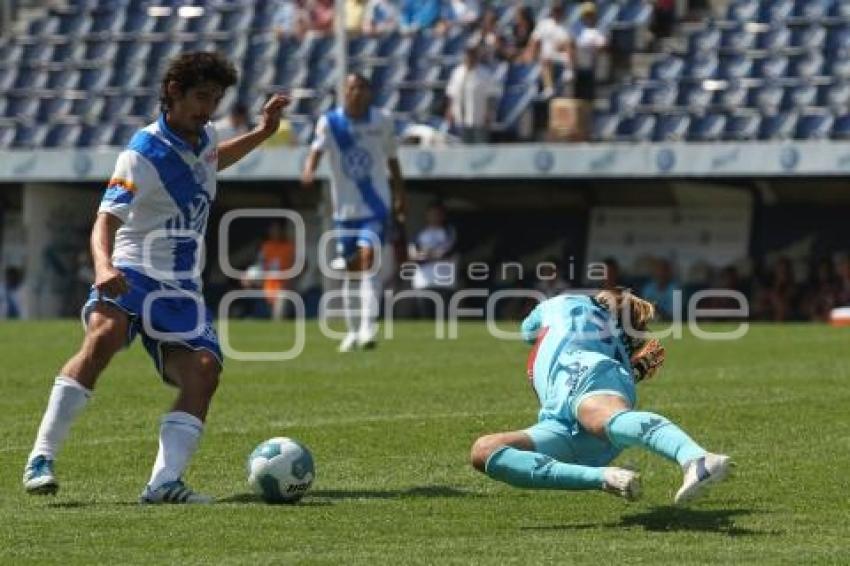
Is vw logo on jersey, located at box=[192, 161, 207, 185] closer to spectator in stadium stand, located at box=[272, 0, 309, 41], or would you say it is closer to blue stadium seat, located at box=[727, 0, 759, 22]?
blue stadium seat, located at box=[727, 0, 759, 22]

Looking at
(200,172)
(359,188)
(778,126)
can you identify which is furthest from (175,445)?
(778,126)

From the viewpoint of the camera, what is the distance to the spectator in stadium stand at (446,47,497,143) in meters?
25.7

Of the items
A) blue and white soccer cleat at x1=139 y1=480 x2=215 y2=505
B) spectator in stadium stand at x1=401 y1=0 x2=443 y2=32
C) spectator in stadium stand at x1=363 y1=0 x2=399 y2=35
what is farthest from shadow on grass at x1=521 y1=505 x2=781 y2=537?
spectator in stadium stand at x1=363 y1=0 x2=399 y2=35

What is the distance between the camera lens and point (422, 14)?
2883 cm

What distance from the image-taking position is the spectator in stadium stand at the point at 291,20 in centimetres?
2980

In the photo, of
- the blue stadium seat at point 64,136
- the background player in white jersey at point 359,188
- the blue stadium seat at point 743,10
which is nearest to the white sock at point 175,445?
the background player in white jersey at point 359,188

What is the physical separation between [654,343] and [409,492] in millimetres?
1311

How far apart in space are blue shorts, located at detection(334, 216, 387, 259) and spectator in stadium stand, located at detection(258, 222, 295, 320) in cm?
782

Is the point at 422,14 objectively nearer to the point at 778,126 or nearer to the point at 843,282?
the point at 778,126

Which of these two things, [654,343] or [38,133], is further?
[38,133]

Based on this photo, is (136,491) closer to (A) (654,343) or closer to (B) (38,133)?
(A) (654,343)

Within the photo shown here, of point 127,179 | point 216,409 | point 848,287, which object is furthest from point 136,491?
point 848,287

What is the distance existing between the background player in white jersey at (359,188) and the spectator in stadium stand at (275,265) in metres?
7.92

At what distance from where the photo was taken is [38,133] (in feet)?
97.1
